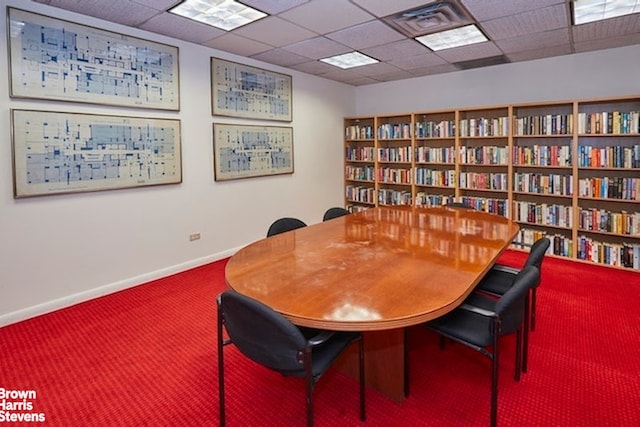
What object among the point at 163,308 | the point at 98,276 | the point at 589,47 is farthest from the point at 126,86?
the point at 589,47

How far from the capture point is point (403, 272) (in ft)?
6.32

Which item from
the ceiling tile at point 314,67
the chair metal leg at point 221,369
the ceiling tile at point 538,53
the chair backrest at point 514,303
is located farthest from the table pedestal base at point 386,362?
the ceiling tile at point 538,53

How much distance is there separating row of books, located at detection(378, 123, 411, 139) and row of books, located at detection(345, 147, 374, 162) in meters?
0.34

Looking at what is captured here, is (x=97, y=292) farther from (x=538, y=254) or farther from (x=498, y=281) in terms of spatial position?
(x=538, y=254)

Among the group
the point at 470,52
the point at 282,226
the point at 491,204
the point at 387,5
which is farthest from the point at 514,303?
the point at 470,52

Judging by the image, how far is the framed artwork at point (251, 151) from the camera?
14.6 ft

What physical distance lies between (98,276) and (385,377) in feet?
9.31

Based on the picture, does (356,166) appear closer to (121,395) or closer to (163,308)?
(163,308)

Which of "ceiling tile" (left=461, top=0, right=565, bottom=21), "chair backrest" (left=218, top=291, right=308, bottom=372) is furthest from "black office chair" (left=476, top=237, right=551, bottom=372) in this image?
"ceiling tile" (left=461, top=0, right=565, bottom=21)

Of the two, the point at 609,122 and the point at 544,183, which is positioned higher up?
the point at 609,122

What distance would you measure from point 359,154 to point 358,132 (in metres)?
0.36

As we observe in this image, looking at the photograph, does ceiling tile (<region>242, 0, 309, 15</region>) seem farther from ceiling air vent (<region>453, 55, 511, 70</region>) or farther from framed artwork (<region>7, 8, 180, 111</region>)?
ceiling air vent (<region>453, 55, 511, 70</region>)

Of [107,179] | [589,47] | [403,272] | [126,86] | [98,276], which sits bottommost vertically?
[98,276]

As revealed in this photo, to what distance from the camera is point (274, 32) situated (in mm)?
3729
